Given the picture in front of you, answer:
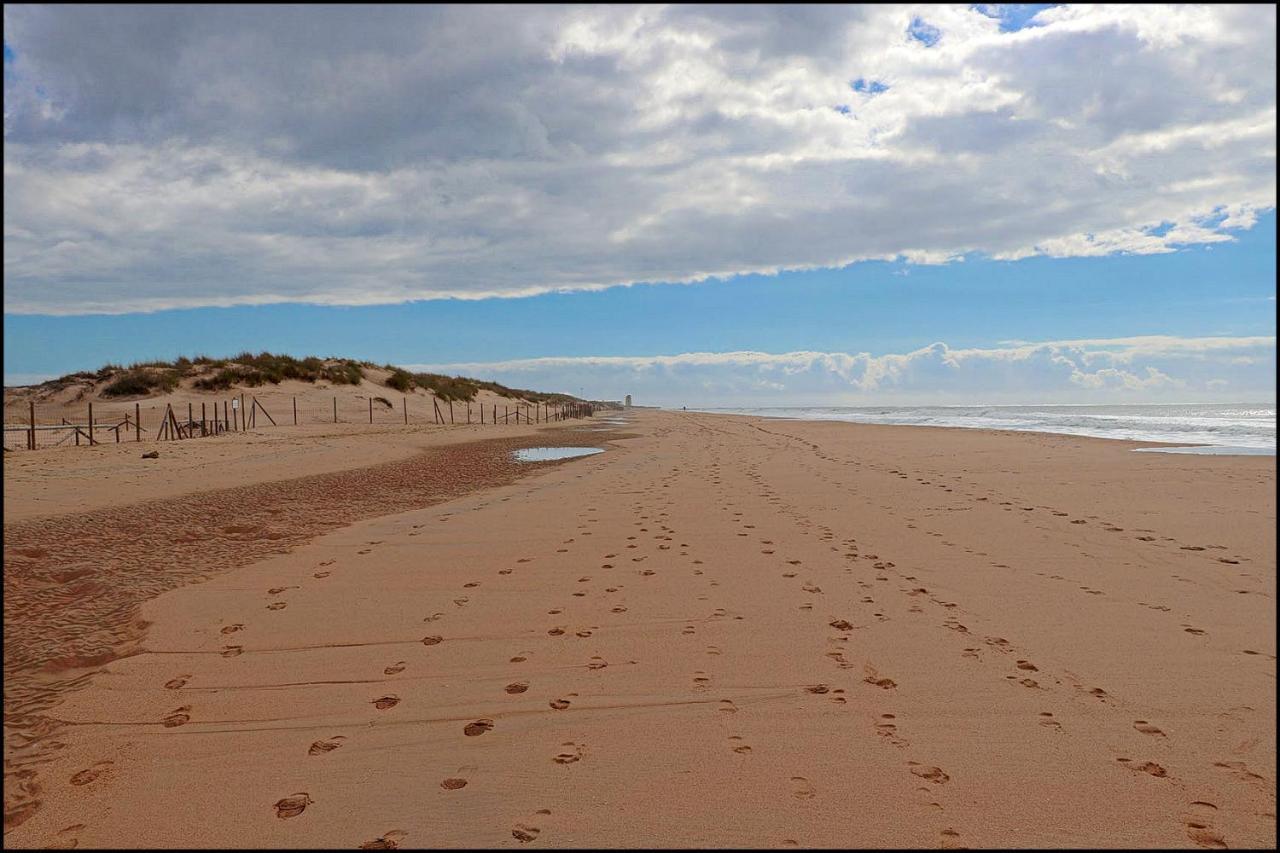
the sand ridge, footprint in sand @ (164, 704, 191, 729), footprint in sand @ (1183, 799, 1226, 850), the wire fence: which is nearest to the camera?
footprint in sand @ (1183, 799, 1226, 850)

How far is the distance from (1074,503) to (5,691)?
39.6ft

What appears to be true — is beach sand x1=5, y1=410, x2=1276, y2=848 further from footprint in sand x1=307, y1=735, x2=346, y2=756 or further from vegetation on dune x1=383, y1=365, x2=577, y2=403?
vegetation on dune x1=383, y1=365, x2=577, y2=403

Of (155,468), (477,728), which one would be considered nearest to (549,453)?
(155,468)

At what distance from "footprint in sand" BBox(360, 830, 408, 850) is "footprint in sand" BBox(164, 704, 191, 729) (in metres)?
1.89

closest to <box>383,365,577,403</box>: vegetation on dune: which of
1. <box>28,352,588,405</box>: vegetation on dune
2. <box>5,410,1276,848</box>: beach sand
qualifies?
<box>28,352,588,405</box>: vegetation on dune

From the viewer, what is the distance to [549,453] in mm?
23750

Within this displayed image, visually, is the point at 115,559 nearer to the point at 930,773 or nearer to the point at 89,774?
the point at 89,774

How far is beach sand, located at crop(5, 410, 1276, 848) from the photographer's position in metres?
3.05

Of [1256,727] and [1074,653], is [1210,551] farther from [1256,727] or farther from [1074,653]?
[1256,727]

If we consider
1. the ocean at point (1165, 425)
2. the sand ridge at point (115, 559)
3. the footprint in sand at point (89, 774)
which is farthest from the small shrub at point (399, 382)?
the footprint in sand at point (89, 774)

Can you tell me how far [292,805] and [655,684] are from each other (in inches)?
82.6

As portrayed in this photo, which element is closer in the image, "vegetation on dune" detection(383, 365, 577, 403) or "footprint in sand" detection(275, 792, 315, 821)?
"footprint in sand" detection(275, 792, 315, 821)

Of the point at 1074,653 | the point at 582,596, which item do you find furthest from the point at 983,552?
the point at 582,596

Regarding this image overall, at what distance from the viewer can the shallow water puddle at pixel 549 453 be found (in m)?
21.5
